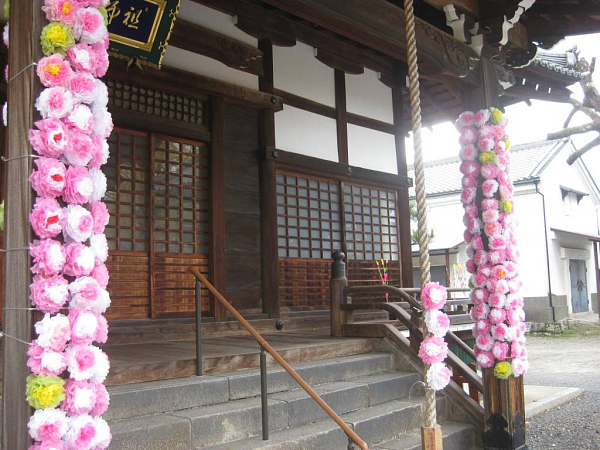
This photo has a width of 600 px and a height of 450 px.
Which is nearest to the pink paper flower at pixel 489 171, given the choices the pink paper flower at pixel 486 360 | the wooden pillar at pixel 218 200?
the pink paper flower at pixel 486 360

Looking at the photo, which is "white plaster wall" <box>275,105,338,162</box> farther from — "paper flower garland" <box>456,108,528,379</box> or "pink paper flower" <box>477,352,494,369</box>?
"pink paper flower" <box>477,352,494,369</box>

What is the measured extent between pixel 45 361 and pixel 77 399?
0.74 feet

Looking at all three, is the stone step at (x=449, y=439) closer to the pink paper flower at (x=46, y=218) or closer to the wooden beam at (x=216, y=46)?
the pink paper flower at (x=46, y=218)

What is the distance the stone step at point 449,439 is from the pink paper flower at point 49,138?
377 centimetres

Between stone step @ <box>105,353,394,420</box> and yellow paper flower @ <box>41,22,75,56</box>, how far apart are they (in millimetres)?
2463

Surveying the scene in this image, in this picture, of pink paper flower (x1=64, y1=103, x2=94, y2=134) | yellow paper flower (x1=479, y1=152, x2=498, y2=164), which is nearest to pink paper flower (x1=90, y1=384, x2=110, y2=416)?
pink paper flower (x1=64, y1=103, x2=94, y2=134)

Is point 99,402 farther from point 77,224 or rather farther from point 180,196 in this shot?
point 180,196

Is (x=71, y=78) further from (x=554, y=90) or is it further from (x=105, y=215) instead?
(x=554, y=90)

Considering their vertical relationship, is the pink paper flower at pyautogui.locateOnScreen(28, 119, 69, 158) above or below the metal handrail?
above

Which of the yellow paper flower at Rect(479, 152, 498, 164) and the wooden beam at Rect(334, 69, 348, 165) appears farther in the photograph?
the wooden beam at Rect(334, 69, 348, 165)

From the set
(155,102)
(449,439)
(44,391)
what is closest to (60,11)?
(44,391)

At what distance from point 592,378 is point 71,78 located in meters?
11.3

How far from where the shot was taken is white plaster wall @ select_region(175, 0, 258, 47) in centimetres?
736

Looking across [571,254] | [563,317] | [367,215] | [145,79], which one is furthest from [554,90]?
[571,254]
